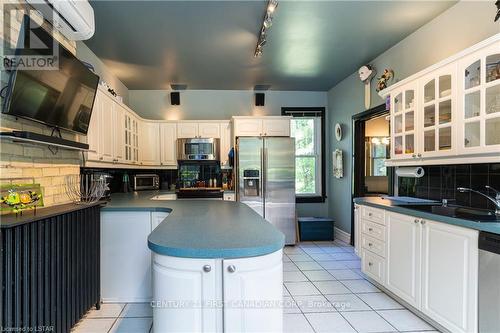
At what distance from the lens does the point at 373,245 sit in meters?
2.92

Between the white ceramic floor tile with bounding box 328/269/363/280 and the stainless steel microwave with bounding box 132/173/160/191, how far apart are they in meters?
3.14

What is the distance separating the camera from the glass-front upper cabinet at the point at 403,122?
275cm

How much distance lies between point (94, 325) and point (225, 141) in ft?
10.9

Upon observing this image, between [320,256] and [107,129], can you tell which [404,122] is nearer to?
[320,256]

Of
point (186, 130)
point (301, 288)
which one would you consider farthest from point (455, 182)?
point (186, 130)

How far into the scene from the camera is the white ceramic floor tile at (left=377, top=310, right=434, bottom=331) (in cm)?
218

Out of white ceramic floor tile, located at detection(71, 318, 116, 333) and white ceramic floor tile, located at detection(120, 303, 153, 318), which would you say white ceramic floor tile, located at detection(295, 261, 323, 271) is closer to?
white ceramic floor tile, located at detection(120, 303, 153, 318)

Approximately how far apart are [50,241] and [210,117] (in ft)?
12.6

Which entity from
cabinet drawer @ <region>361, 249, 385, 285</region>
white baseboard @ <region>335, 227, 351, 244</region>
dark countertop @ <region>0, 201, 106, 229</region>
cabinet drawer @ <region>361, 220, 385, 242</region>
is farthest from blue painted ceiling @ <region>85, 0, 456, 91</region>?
white baseboard @ <region>335, 227, 351, 244</region>

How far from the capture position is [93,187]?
2516 millimetres

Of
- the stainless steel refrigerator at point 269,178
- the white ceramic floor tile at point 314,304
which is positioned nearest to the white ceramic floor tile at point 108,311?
the white ceramic floor tile at point 314,304

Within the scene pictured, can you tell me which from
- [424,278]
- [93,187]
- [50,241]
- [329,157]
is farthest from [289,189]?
[50,241]

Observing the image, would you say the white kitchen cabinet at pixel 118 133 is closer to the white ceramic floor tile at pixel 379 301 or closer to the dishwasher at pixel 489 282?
the white ceramic floor tile at pixel 379 301

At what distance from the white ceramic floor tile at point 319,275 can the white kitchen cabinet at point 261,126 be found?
7.80ft
